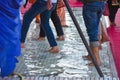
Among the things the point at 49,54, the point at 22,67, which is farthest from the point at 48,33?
the point at 22,67

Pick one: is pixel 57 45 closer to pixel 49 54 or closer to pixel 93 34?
Result: pixel 49 54

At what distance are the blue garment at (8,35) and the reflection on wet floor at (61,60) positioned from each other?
0.77 metres

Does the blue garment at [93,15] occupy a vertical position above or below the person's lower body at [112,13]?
above

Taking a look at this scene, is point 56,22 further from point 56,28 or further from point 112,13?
point 112,13

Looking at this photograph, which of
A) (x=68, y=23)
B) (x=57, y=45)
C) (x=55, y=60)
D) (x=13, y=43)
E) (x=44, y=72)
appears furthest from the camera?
(x=68, y=23)

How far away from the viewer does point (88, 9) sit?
464 cm

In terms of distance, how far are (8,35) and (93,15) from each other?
139 centimetres

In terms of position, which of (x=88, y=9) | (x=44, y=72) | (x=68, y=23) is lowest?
(x=68, y=23)

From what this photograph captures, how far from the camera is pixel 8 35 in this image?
3.62m

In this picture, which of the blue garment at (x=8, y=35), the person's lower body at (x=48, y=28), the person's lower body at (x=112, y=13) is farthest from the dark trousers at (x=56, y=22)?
the blue garment at (x=8, y=35)

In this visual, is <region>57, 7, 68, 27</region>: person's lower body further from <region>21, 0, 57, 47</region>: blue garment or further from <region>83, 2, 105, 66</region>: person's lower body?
<region>83, 2, 105, 66</region>: person's lower body

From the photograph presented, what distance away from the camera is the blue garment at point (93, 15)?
182 inches

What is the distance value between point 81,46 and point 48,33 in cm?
62

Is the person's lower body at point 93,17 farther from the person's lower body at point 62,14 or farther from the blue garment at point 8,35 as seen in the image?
the person's lower body at point 62,14
